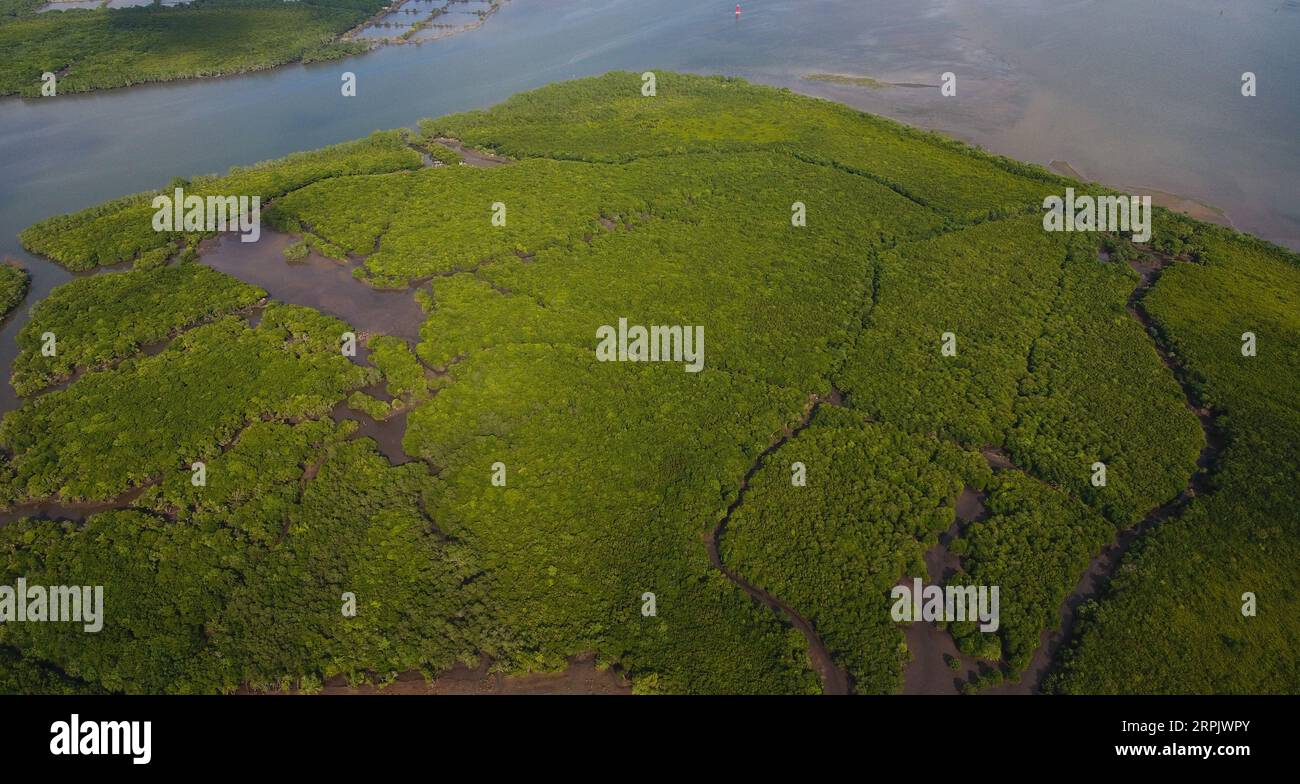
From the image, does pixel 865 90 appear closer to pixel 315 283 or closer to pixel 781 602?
pixel 315 283

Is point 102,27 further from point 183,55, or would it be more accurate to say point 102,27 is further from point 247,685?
point 247,685

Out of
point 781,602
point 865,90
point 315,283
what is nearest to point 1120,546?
point 781,602

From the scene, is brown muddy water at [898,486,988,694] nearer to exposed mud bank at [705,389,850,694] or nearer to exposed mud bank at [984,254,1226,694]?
exposed mud bank at [984,254,1226,694]

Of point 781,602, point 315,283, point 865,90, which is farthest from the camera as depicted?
point 865,90

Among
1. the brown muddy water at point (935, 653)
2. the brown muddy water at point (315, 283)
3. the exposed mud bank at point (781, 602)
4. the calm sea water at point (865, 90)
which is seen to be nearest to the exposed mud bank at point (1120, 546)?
the brown muddy water at point (935, 653)

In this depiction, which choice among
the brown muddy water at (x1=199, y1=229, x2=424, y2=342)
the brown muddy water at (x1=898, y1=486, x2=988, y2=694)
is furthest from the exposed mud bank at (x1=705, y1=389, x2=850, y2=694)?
the brown muddy water at (x1=199, y1=229, x2=424, y2=342)

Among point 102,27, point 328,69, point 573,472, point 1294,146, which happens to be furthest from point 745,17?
point 573,472
